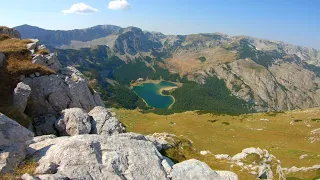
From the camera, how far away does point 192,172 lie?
2506 cm

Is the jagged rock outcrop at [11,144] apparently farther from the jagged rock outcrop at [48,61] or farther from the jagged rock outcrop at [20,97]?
the jagged rock outcrop at [48,61]

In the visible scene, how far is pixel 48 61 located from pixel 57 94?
8813 millimetres

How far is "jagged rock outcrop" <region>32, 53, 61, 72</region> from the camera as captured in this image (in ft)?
139

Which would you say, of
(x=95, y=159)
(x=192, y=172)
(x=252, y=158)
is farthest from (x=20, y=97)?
(x=252, y=158)

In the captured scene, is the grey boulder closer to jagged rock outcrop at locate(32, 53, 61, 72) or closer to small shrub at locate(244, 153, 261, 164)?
jagged rock outcrop at locate(32, 53, 61, 72)

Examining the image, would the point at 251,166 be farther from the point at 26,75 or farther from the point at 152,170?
the point at 26,75

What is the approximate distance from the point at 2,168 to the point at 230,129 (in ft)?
308

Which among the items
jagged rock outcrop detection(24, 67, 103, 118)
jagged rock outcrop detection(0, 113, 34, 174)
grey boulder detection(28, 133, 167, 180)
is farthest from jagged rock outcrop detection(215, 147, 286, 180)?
jagged rock outcrop detection(0, 113, 34, 174)

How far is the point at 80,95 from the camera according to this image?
143ft

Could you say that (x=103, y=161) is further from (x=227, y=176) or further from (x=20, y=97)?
(x=20, y=97)

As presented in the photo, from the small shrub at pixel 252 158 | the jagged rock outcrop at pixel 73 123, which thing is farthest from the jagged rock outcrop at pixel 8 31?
the small shrub at pixel 252 158

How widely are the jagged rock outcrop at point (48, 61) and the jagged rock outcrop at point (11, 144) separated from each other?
879 inches

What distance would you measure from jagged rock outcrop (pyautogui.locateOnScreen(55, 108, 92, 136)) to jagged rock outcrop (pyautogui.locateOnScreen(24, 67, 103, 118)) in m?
4.05

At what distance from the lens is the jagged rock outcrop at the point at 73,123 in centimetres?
3238
